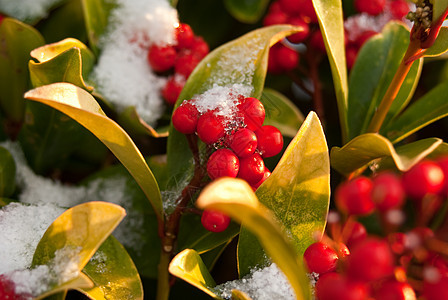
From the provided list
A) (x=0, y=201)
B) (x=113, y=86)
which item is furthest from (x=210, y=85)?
(x=0, y=201)

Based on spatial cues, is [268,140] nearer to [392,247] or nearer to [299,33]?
[392,247]

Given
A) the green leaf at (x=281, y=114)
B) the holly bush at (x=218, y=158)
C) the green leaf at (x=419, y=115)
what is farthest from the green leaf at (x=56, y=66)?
the green leaf at (x=419, y=115)

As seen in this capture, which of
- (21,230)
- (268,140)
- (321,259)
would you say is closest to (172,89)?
(268,140)

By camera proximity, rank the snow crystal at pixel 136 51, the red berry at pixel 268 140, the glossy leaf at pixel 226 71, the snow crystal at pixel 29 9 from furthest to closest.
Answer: the snow crystal at pixel 29 9 < the snow crystal at pixel 136 51 < the glossy leaf at pixel 226 71 < the red berry at pixel 268 140

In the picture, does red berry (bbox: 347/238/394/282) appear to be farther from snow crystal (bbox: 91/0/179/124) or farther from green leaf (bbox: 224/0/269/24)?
green leaf (bbox: 224/0/269/24)

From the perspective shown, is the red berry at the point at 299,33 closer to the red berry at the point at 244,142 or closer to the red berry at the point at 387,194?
the red berry at the point at 244,142

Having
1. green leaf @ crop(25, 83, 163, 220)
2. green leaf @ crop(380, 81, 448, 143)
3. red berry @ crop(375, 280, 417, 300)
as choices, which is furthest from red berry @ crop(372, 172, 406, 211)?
green leaf @ crop(380, 81, 448, 143)
